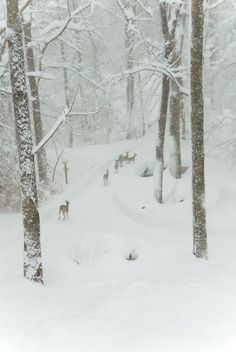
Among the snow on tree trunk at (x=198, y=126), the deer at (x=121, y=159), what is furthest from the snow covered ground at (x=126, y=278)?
the deer at (x=121, y=159)

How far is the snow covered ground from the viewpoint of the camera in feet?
19.5

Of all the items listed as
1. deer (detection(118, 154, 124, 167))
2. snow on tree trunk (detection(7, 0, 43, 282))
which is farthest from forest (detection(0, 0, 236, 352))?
deer (detection(118, 154, 124, 167))

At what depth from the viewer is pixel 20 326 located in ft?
20.4

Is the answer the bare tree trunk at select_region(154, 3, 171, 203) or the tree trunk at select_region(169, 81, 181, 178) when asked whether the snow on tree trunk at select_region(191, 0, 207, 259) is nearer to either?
the bare tree trunk at select_region(154, 3, 171, 203)

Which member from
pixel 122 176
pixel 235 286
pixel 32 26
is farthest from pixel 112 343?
pixel 32 26

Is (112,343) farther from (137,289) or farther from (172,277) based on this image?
(172,277)

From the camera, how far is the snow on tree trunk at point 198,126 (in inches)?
369

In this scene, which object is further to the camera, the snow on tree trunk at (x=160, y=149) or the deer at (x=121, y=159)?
the deer at (x=121, y=159)

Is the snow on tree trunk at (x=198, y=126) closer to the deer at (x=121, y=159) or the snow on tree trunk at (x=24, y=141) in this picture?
the snow on tree trunk at (x=24, y=141)

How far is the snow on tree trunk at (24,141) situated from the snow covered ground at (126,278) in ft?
1.62

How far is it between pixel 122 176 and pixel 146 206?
554 centimetres

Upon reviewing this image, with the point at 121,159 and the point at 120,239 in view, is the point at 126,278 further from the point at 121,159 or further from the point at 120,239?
the point at 121,159

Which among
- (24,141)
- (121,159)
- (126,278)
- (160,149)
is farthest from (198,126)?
(121,159)

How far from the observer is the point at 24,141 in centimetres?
839
